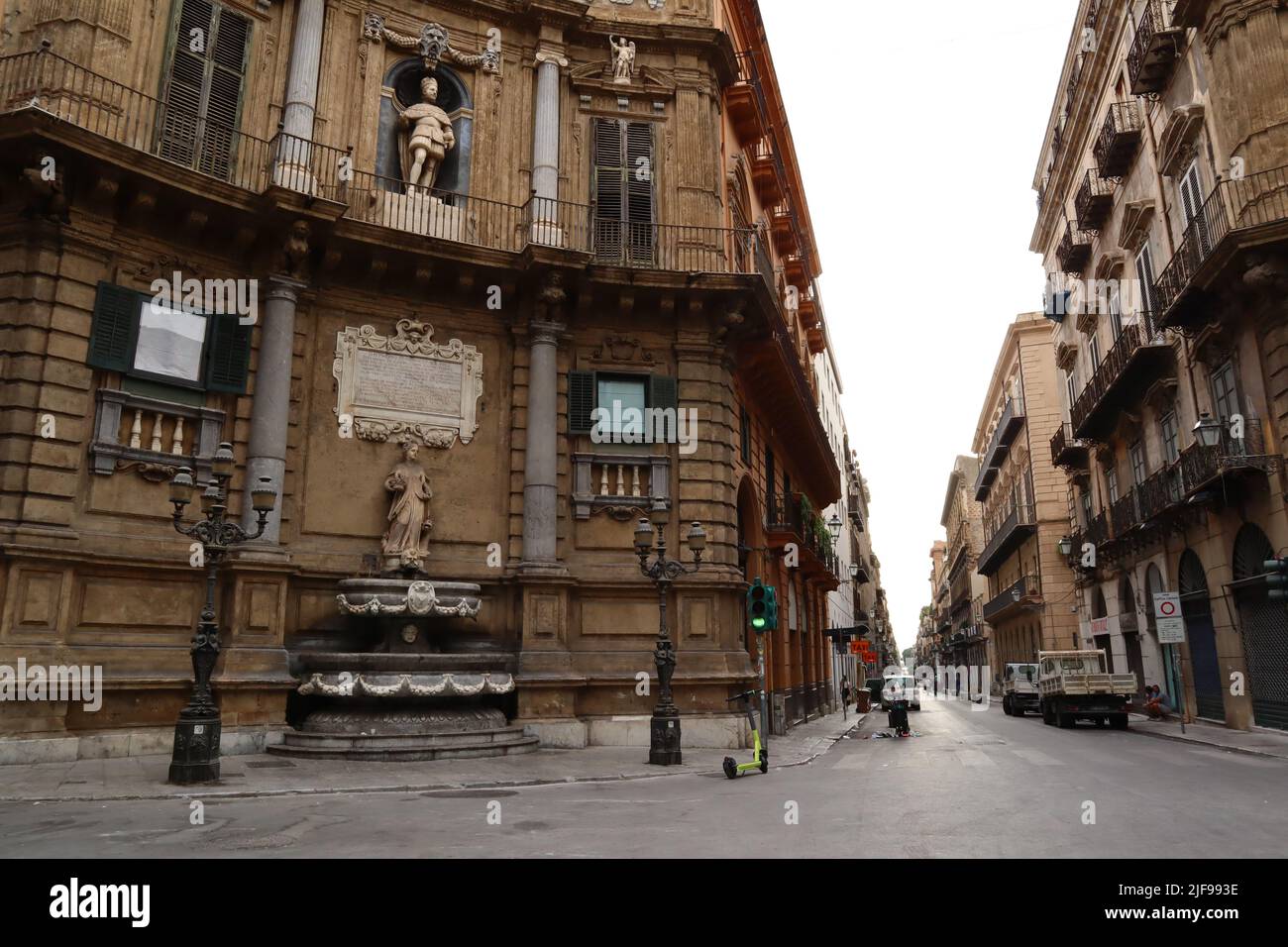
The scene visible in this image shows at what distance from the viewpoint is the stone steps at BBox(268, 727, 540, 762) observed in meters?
12.3

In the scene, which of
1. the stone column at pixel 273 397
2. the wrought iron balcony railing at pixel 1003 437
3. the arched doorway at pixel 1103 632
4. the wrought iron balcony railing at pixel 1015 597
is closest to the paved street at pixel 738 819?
the stone column at pixel 273 397

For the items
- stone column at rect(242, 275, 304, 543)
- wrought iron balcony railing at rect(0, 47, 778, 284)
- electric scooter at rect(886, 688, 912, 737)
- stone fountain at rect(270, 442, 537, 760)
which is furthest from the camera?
electric scooter at rect(886, 688, 912, 737)

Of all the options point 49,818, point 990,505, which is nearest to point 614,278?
point 49,818

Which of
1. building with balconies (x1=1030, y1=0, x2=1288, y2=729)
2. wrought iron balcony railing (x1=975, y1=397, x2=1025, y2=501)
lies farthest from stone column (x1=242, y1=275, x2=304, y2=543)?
wrought iron balcony railing (x1=975, y1=397, x2=1025, y2=501)

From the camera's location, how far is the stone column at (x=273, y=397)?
47.6ft

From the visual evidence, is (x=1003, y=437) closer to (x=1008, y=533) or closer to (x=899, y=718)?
(x=1008, y=533)

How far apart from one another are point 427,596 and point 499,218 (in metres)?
7.90

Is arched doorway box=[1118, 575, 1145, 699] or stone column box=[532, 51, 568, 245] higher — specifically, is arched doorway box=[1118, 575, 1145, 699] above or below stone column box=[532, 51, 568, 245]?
below

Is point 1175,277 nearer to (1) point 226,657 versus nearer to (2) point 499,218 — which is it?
(2) point 499,218

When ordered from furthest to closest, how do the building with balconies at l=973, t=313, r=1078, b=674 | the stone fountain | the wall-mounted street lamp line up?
the building with balconies at l=973, t=313, r=1078, b=674
the wall-mounted street lamp
the stone fountain

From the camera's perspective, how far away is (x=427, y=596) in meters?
13.9

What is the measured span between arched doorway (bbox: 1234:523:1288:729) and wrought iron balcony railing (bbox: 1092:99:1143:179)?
39.6 feet

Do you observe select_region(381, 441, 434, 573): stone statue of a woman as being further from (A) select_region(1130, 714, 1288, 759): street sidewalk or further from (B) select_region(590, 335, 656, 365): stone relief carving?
(A) select_region(1130, 714, 1288, 759): street sidewalk

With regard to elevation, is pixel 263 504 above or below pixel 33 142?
below
